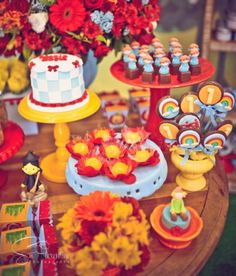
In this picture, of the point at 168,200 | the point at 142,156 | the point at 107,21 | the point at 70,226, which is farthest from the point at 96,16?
the point at 70,226

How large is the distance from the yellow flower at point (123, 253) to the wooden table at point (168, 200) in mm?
136

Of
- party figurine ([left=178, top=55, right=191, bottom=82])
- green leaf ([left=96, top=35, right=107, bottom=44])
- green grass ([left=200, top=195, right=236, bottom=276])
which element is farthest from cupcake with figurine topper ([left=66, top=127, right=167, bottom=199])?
green grass ([left=200, top=195, right=236, bottom=276])

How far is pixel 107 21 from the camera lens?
141cm

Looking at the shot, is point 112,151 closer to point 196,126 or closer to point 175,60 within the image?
point 196,126

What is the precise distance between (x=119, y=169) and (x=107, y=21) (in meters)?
0.52

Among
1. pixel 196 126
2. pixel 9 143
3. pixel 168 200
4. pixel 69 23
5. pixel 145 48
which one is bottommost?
pixel 168 200

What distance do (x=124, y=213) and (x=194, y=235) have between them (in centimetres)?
22

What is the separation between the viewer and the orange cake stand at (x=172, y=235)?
1.05 m

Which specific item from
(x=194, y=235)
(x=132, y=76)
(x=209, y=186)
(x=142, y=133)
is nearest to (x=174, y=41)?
(x=132, y=76)

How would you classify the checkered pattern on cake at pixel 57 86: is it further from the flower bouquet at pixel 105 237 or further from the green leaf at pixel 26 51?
the flower bouquet at pixel 105 237

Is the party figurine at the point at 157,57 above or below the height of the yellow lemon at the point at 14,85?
above

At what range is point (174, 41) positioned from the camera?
1513 millimetres

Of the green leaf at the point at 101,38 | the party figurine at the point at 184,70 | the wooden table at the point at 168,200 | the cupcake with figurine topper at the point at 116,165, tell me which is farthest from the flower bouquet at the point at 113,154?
the green leaf at the point at 101,38

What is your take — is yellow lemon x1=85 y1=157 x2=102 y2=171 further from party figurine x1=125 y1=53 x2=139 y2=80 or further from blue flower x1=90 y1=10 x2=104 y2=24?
blue flower x1=90 y1=10 x2=104 y2=24
